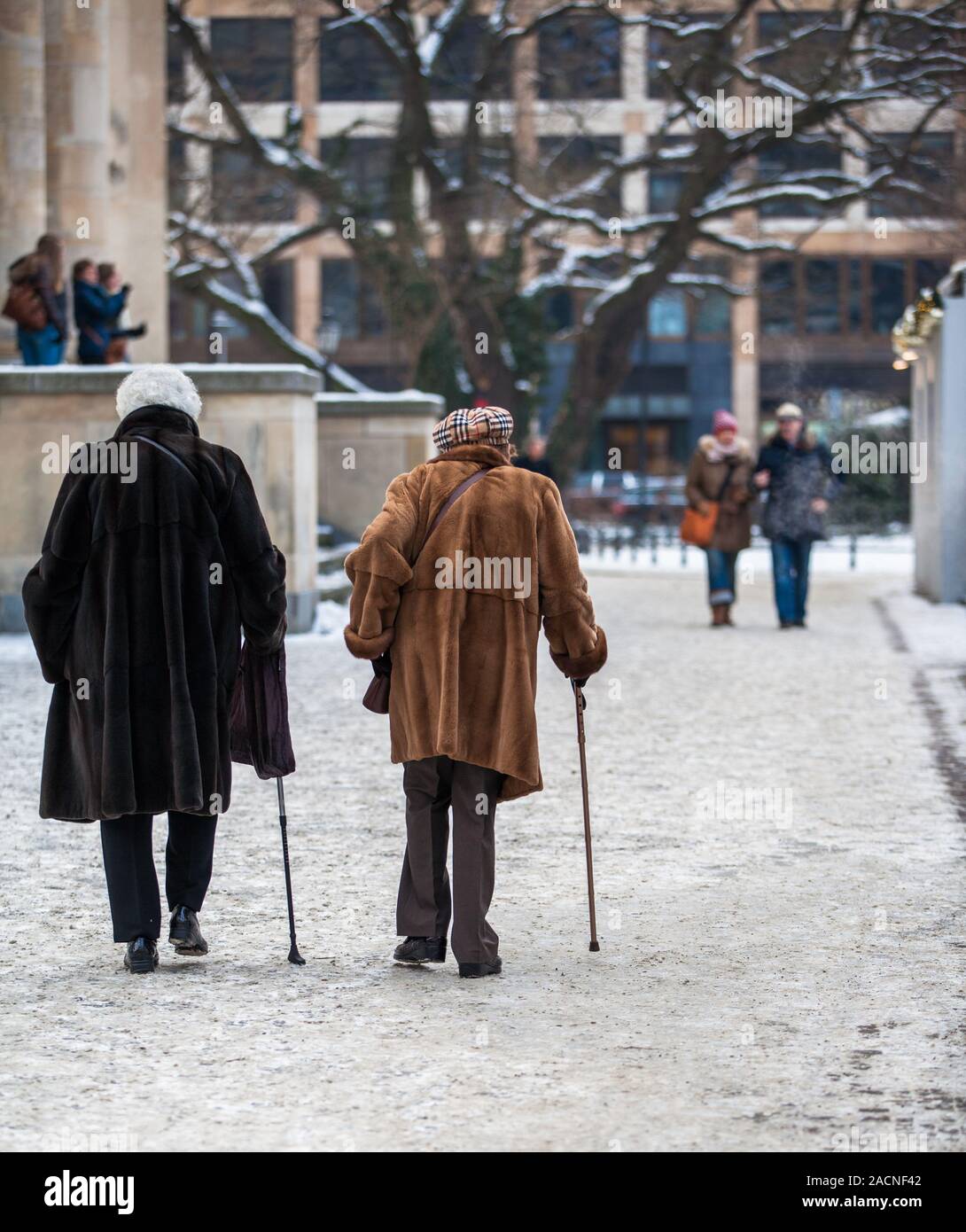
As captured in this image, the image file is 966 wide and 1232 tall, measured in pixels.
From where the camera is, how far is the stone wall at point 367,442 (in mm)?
22844

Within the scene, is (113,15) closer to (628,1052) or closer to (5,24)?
(5,24)

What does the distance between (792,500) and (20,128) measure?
8644 mm

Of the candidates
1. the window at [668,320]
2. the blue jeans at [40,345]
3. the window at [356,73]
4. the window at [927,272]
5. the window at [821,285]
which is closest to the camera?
the blue jeans at [40,345]

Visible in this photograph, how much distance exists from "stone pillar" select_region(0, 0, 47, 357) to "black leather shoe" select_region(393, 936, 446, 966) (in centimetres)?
1598

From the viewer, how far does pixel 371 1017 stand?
5.72 meters

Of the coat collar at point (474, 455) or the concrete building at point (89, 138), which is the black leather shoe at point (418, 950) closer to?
the coat collar at point (474, 455)

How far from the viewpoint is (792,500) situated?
59.8ft

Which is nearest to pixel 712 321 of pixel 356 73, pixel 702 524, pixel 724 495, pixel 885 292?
pixel 885 292

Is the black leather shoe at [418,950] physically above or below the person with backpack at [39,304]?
below

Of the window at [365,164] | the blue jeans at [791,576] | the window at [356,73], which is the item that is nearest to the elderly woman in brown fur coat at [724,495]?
the blue jeans at [791,576]

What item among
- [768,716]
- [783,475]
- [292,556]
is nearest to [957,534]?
[783,475]

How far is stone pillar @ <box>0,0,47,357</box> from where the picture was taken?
21.3m

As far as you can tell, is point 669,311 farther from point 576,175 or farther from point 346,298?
point 576,175

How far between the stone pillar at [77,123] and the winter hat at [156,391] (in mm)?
17431
